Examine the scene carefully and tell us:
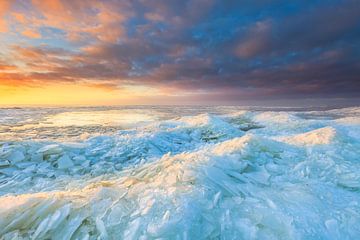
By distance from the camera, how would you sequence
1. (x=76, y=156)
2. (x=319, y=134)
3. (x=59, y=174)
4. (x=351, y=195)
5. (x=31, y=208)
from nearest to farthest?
(x=31, y=208)
(x=351, y=195)
(x=59, y=174)
(x=76, y=156)
(x=319, y=134)

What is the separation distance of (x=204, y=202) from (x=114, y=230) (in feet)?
3.49

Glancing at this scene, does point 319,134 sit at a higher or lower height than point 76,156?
higher

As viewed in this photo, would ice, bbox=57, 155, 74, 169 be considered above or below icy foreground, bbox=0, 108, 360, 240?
below

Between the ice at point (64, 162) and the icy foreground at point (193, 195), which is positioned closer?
the icy foreground at point (193, 195)

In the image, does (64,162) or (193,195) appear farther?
(64,162)

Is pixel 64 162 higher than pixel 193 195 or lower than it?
lower

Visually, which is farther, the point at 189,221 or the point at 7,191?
the point at 7,191

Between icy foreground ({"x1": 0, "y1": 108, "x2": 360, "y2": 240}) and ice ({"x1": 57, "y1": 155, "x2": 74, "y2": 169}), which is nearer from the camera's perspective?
icy foreground ({"x1": 0, "y1": 108, "x2": 360, "y2": 240})

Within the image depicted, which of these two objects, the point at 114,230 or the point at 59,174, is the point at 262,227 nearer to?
the point at 114,230

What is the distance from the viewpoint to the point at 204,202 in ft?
8.49

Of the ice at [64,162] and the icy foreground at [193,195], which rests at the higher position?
the icy foreground at [193,195]

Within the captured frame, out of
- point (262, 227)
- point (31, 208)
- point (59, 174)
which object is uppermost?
point (31, 208)

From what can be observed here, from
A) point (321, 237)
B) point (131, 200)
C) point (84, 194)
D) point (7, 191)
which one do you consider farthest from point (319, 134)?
point (7, 191)

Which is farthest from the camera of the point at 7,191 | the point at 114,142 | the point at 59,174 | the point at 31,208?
the point at 114,142
